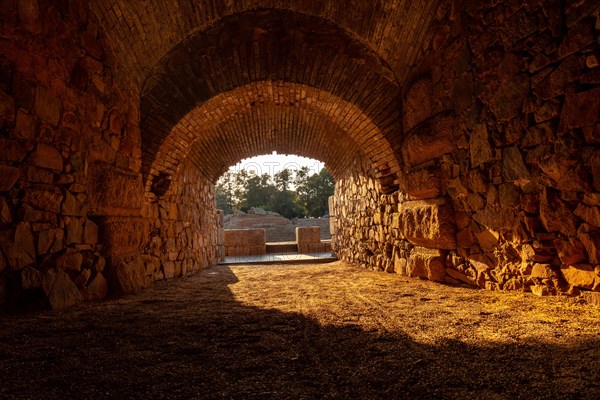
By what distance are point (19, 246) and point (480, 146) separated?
4281 mm

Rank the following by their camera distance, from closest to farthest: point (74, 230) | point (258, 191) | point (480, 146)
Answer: point (74, 230) → point (480, 146) → point (258, 191)

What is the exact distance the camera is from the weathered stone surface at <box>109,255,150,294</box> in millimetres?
3594

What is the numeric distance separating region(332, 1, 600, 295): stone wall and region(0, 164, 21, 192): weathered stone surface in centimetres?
408

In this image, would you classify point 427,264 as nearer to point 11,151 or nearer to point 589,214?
point 589,214

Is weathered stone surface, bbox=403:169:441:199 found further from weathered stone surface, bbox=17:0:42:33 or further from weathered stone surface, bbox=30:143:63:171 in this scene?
weathered stone surface, bbox=17:0:42:33

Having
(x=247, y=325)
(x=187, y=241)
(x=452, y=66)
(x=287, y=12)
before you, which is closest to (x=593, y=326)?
(x=247, y=325)

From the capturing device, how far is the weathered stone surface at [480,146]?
3234 millimetres

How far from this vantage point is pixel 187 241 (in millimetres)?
6109

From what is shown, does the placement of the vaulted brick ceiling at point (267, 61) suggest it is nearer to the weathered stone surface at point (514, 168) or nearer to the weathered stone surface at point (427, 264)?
the weathered stone surface at point (427, 264)

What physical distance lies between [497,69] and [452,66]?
2.17 feet

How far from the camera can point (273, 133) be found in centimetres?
721

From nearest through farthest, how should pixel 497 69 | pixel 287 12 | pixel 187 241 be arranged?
pixel 497 69 → pixel 287 12 → pixel 187 241

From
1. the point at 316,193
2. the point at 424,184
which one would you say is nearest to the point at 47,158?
the point at 424,184

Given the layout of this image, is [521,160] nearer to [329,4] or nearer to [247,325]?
[247,325]
